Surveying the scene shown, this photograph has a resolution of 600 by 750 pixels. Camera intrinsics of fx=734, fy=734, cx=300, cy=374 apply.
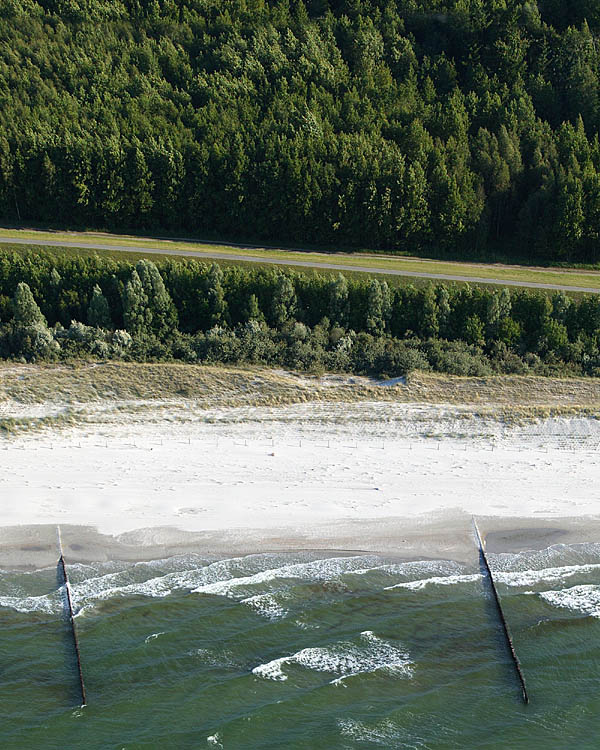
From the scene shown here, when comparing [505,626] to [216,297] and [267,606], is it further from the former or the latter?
[216,297]

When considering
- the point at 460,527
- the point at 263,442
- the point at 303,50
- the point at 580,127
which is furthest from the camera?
the point at 303,50

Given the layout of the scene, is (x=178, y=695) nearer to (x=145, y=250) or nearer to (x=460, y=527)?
(x=460, y=527)

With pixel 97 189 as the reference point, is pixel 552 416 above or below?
below

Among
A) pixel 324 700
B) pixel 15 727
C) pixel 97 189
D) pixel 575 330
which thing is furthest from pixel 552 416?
pixel 97 189

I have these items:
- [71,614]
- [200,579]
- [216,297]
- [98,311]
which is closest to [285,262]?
[216,297]

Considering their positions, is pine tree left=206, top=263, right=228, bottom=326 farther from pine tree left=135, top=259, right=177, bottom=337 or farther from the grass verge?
the grass verge

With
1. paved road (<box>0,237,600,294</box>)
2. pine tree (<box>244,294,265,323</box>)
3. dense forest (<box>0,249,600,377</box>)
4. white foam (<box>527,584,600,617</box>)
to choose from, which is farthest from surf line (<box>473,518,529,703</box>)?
paved road (<box>0,237,600,294</box>)

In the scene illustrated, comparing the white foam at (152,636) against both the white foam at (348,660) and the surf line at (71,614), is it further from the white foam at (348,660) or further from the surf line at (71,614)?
the white foam at (348,660)
